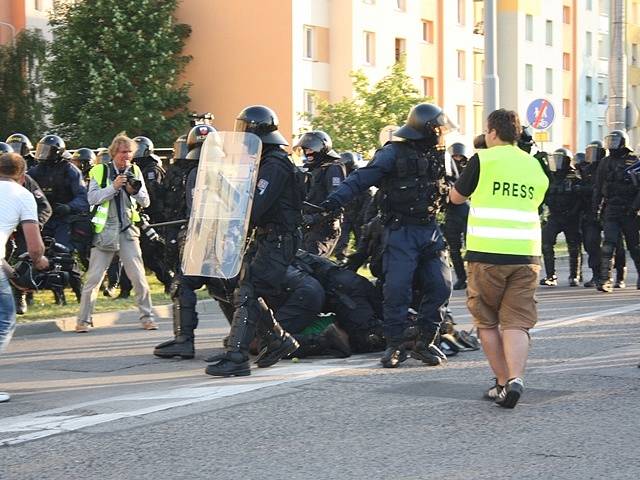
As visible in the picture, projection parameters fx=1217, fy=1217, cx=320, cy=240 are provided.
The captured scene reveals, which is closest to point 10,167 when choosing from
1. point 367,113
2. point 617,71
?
point 617,71

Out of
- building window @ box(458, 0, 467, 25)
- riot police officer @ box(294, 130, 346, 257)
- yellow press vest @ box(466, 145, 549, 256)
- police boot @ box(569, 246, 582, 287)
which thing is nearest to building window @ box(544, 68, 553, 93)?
building window @ box(458, 0, 467, 25)

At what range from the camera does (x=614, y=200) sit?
1627 cm

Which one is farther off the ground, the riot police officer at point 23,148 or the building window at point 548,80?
the building window at point 548,80

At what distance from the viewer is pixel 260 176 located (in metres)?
8.75

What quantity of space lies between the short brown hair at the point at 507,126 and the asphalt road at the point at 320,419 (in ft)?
5.46

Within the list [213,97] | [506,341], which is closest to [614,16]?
[506,341]

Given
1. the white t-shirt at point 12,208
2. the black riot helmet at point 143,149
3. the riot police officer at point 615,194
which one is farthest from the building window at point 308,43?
the white t-shirt at point 12,208

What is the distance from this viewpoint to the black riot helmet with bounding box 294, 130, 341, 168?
13523mm

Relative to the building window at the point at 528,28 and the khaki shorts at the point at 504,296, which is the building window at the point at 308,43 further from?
the khaki shorts at the point at 504,296

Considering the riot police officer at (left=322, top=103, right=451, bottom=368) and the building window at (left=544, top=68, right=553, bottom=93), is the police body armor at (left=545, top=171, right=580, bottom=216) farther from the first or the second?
the building window at (left=544, top=68, right=553, bottom=93)

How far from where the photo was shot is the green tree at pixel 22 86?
4166 centimetres

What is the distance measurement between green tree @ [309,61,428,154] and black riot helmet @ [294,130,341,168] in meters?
22.1

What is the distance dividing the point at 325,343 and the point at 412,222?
1308 millimetres

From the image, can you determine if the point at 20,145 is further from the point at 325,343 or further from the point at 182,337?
the point at 325,343
